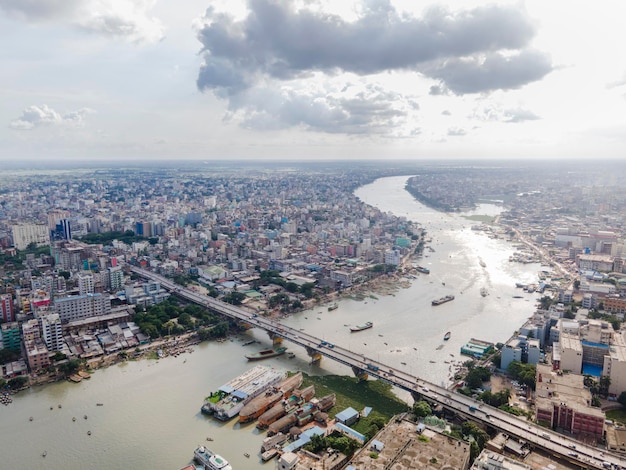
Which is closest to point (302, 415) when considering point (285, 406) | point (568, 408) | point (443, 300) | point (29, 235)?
point (285, 406)

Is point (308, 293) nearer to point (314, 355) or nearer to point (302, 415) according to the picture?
point (314, 355)

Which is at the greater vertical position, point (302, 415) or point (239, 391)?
point (239, 391)

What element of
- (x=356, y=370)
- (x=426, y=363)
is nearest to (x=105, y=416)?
(x=356, y=370)

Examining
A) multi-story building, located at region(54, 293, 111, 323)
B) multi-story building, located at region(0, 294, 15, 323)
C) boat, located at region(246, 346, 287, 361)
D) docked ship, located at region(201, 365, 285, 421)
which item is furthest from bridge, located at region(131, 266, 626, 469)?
multi-story building, located at region(0, 294, 15, 323)

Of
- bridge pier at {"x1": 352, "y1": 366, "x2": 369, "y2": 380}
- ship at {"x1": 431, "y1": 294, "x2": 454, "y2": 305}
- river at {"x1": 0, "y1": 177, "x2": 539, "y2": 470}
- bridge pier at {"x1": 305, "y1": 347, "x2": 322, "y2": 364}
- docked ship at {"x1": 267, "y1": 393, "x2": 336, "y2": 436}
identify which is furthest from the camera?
ship at {"x1": 431, "y1": 294, "x2": 454, "y2": 305}

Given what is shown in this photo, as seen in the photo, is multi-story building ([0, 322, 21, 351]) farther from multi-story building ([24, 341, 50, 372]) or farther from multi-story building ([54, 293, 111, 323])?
multi-story building ([54, 293, 111, 323])

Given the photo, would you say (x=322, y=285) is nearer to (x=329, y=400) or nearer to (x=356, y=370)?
(x=356, y=370)
